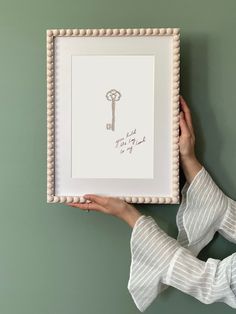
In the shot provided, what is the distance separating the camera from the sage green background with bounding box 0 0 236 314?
0.93 metres

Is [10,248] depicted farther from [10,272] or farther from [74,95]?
[74,95]

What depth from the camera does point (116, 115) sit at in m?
0.90

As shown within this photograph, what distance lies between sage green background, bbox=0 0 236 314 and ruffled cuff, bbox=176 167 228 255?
0.05 meters

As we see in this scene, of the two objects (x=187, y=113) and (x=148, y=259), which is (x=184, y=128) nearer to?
(x=187, y=113)

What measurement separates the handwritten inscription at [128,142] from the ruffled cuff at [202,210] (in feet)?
0.46

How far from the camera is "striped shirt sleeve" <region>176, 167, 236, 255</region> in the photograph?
900 millimetres

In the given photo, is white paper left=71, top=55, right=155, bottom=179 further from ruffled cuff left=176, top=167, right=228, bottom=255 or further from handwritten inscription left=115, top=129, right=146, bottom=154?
ruffled cuff left=176, top=167, right=228, bottom=255

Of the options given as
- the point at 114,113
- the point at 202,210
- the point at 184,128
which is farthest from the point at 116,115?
the point at 202,210

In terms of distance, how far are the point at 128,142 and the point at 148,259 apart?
24cm

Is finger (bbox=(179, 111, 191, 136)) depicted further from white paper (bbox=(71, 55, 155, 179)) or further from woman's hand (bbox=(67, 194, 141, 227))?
woman's hand (bbox=(67, 194, 141, 227))

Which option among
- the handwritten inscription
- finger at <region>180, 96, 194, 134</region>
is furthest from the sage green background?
the handwritten inscription

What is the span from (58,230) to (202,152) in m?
0.36

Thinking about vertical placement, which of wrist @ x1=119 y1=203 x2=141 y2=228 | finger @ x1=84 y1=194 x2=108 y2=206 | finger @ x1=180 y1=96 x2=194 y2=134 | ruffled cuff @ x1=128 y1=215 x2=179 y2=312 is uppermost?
finger @ x1=180 y1=96 x2=194 y2=134

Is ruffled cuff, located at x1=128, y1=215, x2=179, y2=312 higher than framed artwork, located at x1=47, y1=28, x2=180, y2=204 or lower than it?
lower
